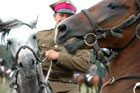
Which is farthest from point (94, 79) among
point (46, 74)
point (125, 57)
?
point (125, 57)

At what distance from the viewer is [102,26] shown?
3.48 m

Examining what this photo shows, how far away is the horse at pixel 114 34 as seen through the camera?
3400 mm

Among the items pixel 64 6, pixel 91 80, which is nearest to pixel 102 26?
pixel 64 6

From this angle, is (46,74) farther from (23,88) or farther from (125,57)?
(125,57)

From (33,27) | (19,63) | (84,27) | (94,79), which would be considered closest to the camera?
(84,27)

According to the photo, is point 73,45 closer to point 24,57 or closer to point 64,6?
point 24,57

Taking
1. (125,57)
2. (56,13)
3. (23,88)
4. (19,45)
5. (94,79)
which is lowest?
(94,79)

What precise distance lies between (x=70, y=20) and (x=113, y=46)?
1.89 ft

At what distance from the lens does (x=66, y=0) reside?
523cm

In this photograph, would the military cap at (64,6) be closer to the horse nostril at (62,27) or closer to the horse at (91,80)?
the horse nostril at (62,27)

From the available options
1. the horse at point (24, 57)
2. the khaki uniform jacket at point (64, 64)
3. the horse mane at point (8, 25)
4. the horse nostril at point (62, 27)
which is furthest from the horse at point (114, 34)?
the horse mane at point (8, 25)

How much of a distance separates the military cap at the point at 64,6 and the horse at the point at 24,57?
594 millimetres

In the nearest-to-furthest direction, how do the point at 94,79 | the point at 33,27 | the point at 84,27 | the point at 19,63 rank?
the point at 84,27
the point at 19,63
the point at 33,27
the point at 94,79

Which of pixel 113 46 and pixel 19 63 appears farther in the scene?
pixel 19 63
